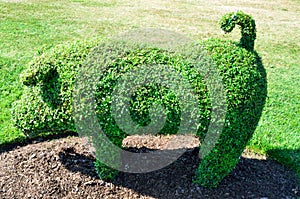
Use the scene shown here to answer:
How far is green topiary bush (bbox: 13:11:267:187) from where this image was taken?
4027 mm

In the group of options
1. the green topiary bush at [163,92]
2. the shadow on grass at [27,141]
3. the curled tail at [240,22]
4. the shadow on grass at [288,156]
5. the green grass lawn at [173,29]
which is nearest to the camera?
the green topiary bush at [163,92]

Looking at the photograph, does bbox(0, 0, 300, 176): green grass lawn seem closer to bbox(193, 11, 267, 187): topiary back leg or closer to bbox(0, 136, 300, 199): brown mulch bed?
bbox(0, 136, 300, 199): brown mulch bed

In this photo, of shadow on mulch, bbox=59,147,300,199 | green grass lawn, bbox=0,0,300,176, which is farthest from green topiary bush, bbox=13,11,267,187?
green grass lawn, bbox=0,0,300,176

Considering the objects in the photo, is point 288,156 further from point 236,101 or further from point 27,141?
point 27,141

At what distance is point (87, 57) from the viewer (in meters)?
4.23

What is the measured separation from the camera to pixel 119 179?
465 centimetres

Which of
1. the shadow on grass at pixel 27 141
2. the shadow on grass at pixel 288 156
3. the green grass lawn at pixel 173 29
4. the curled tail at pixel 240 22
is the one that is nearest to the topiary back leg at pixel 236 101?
the curled tail at pixel 240 22

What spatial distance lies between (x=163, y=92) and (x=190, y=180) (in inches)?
49.3

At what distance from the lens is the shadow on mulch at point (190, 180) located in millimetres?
4527

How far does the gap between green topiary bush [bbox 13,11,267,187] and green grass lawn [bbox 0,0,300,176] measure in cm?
74

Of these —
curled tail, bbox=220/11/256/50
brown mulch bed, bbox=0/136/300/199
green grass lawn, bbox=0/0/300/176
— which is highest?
curled tail, bbox=220/11/256/50

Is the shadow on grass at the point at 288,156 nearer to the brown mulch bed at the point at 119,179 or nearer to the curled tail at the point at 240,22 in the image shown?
the brown mulch bed at the point at 119,179

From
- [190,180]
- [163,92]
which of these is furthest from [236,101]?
[190,180]

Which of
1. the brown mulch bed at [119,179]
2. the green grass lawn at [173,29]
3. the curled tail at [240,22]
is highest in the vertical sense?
the curled tail at [240,22]
